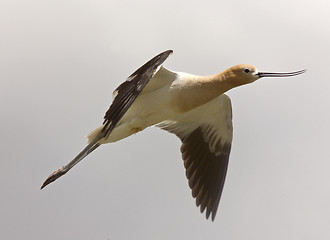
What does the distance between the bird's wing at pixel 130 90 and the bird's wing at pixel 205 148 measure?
2.44 metres

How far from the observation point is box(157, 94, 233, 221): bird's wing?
1255 cm

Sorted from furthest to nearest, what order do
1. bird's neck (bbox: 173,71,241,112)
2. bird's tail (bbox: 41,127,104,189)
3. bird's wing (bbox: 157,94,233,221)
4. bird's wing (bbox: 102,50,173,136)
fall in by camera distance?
bird's wing (bbox: 157,94,233,221) → bird's tail (bbox: 41,127,104,189) → bird's neck (bbox: 173,71,241,112) → bird's wing (bbox: 102,50,173,136)

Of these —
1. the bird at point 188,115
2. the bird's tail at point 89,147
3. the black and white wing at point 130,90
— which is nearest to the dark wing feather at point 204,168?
the bird at point 188,115

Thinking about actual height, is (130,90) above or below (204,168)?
above

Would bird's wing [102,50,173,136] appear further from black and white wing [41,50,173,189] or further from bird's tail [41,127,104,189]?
bird's tail [41,127,104,189]

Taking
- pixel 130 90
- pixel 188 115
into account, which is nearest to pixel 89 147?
pixel 188 115

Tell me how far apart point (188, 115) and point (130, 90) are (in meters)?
3.01

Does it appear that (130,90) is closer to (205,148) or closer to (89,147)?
(89,147)

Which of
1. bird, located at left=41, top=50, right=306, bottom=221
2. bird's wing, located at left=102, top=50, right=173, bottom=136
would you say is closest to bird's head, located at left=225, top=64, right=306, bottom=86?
bird, located at left=41, top=50, right=306, bottom=221

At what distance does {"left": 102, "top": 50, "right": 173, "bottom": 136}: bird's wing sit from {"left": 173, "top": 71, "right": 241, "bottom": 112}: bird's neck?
928 mm

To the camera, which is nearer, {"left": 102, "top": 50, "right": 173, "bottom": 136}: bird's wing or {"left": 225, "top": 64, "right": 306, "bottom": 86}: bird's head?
{"left": 102, "top": 50, "right": 173, "bottom": 136}: bird's wing

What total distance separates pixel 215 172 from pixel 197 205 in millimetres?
680

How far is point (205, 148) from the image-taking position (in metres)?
12.8

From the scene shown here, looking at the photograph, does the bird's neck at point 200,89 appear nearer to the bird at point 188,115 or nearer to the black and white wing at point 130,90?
the bird at point 188,115
